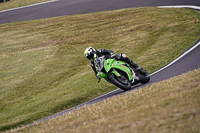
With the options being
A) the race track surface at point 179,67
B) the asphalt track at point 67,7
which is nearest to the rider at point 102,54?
the race track surface at point 179,67

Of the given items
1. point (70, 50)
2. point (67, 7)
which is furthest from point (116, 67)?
point (67, 7)

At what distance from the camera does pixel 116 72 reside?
10125 mm

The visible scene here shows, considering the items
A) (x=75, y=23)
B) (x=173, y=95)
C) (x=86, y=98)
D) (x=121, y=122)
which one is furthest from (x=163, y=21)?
(x=121, y=122)

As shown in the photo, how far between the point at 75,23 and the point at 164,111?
24.2m

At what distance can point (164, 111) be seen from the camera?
5621 millimetres

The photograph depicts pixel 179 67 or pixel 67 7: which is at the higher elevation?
pixel 67 7

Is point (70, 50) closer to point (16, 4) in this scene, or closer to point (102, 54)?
point (102, 54)

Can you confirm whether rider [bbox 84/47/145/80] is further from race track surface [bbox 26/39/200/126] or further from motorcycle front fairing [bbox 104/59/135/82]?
race track surface [bbox 26/39/200/126]

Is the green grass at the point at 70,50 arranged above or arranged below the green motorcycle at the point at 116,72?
below

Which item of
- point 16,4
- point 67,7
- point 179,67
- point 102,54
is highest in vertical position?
point 16,4

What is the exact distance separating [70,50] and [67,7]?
39.1 feet

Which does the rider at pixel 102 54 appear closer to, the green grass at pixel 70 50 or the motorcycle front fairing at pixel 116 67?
the motorcycle front fairing at pixel 116 67

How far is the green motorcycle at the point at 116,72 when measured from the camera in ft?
33.2

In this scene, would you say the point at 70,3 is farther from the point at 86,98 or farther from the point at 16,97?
the point at 86,98
